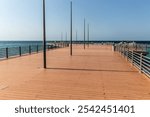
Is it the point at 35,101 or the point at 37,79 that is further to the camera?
the point at 37,79

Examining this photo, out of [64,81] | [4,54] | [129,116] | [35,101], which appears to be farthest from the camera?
[4,54]

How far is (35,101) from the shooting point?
18.5ft

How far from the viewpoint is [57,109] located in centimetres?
514

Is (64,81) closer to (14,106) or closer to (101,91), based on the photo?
(101,91)

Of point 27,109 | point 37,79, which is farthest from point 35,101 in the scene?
point 37,79

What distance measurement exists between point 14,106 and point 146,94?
3.72 meters

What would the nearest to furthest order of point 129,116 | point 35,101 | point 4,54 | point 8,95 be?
point 129,116 → point 35,101 → point 8,95 → point 4,54

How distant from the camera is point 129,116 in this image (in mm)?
4801

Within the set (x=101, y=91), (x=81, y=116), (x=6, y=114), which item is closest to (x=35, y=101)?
(x=6, y=114)

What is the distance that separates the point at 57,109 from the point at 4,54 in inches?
529

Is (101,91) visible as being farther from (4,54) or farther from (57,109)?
(4,54)

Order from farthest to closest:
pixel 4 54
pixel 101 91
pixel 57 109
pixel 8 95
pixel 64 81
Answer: pixel 4 54 < pixel 64 81 < pixel 101 91 < pixel 8 95 < pixel 57 109

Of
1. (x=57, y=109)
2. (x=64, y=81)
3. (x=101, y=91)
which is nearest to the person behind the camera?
(x=57, y=109)

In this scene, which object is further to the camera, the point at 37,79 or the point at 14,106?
the point at 37,79
